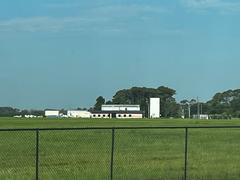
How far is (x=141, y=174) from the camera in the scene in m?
17.8

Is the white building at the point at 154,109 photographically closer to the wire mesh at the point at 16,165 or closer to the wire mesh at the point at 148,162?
the wire mesh at the point at 148,162

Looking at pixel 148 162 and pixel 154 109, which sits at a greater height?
pixel 154 109

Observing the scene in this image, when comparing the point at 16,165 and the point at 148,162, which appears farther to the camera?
the point at 148,162

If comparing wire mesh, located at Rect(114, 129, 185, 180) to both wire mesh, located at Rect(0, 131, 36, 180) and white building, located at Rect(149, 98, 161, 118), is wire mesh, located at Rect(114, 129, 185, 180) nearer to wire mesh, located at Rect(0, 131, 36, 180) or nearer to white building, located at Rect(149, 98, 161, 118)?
wire mesh, located at Rect(0, 131, 36, 180)

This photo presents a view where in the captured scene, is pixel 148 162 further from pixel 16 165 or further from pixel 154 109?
pixel 154 109

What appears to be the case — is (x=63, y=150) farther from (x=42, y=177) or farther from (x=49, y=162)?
(x=42, y=177)

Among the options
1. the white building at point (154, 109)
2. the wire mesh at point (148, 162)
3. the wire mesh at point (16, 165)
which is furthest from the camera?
the white building at point (154, 109)

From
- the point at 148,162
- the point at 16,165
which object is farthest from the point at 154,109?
the point at 16,165

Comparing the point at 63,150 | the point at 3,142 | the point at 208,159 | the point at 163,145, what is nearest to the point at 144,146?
the point at 163,145

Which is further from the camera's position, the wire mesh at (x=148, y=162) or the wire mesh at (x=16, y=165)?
the wire mesh at (x=148, y=162)


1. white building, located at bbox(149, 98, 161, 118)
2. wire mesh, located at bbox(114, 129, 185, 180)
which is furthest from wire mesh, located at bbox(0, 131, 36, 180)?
white building, located at bbox(149, 98, 161, 118)

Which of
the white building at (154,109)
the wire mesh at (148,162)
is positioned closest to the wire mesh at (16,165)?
the wire mesh at (148,162)

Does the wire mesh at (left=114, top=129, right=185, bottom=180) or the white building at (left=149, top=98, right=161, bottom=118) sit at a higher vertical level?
the white building at (left=149, top=98, right=161, bottom=118)

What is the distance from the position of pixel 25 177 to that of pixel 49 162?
17.1ft
